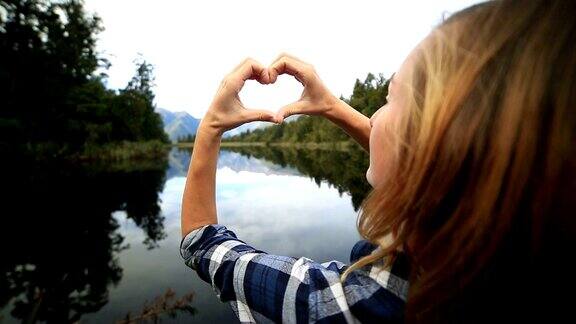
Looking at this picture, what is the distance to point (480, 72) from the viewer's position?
544 mm

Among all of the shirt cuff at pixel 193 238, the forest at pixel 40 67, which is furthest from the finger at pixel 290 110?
the forest at pixel 40 67

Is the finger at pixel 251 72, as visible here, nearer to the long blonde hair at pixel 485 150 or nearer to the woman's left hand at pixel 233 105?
the woman's left hand at pixel 233 105

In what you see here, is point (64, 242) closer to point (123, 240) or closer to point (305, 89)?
point (123, 240)

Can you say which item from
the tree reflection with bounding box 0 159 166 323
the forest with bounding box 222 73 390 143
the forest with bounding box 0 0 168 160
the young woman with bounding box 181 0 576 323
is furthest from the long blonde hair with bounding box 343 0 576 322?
the forest with bounding box 0 0 168 160

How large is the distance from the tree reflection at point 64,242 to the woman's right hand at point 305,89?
269 cm

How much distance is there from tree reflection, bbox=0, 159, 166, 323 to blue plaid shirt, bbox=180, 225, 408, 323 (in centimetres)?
260

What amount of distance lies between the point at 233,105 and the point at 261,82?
11 centimetres

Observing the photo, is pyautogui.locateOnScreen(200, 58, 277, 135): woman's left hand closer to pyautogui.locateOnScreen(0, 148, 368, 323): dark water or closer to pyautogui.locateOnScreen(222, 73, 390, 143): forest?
pyautogui.locateOnScreen(0, 148, 368, 323): dark water

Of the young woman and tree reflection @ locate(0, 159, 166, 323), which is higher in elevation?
the young woman

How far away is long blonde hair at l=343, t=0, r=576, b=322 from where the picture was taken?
1.67ft

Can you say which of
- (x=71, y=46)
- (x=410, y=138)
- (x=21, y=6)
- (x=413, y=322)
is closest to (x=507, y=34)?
(x=410, y=138)

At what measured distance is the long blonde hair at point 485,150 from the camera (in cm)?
51

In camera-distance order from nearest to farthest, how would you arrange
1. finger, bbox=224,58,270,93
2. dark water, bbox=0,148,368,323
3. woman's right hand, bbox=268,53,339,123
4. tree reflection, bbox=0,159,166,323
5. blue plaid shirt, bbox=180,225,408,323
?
blue plaid shirt, bbox=180,225,408,323 < finger, bbox=224,58,270,93 < woman's right hand, bbox=268,53,339,123 < dark water, bbox=0,148,368,323 < tree reflection, bbox=0,159,166,323

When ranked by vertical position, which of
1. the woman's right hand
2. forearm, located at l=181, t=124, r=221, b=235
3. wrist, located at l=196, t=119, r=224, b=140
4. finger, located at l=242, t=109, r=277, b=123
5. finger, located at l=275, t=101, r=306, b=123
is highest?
the woman's right hand
